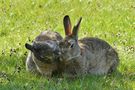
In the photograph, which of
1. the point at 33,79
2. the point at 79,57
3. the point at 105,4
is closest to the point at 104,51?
the point at 79,57

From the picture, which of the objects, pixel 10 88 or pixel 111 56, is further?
pixel 111 56

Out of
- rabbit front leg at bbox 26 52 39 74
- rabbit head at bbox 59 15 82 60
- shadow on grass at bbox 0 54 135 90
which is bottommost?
shadow on grass at bbox 0 54 135 90

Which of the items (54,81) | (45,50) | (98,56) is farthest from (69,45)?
(98,56)

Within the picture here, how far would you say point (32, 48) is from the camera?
8352 millimetres

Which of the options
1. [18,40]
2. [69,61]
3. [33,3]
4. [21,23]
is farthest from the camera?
[33,3]

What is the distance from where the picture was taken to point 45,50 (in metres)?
8.34

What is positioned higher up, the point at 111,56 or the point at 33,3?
the point at 33,3

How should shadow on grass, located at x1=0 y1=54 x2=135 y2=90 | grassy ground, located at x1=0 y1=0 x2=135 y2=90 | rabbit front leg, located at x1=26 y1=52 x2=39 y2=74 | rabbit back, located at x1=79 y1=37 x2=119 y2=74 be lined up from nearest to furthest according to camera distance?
shadow on grass, located at x1=0 y1=54 x2=135 y2=90 → grassy ground, located at x1=0 y1=0 x2=135 y2=90 → rabbit front leg, located at x1=26 y1=52 x2=39 y2=74 → rabbit back, located at x1=79 y1=37 x2=119 y2=74

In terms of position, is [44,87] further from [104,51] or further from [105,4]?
[105,4]

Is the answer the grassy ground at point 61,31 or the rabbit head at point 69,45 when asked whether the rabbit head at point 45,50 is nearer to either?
the rabbit head at point 69,45

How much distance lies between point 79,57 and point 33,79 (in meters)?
0.79

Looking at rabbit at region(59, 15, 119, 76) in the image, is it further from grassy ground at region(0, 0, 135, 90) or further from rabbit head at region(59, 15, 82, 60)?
grassy ground at region(0, 0, 135, 90)

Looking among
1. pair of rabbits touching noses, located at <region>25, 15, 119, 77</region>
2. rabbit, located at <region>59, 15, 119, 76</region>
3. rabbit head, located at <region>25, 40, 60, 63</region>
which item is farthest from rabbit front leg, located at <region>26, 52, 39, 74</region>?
rabbit head, located at <region>25, 40, 60, 63</region>

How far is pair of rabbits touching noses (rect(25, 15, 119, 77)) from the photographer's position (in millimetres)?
8406
